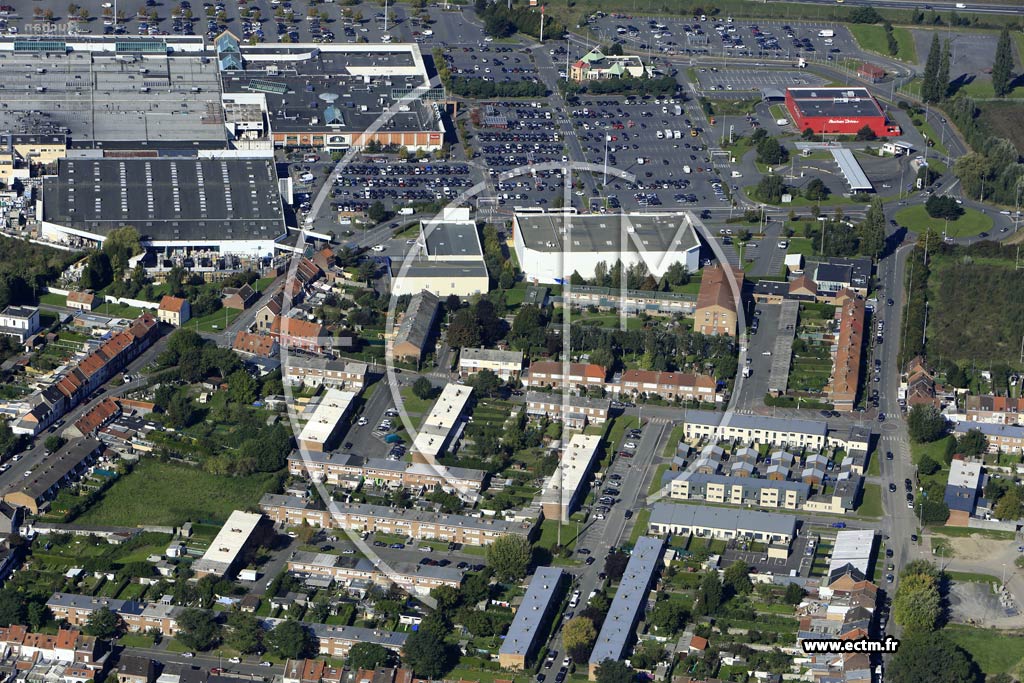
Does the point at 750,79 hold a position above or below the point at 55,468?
below

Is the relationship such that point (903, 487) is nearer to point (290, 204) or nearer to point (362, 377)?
point (362, 377)

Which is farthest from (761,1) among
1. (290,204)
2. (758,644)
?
(758,644)

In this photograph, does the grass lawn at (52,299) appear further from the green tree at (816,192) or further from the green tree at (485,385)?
the green tree at (816,192)

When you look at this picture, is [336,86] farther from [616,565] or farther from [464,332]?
[616,565]

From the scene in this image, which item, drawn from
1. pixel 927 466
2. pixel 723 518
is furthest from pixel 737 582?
pixel 927 466

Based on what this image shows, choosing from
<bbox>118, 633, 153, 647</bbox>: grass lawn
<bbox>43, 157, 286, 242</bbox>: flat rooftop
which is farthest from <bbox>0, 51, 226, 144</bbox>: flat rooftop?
<bbox>118, 633, 153, 647</bbox>: grass lawn
